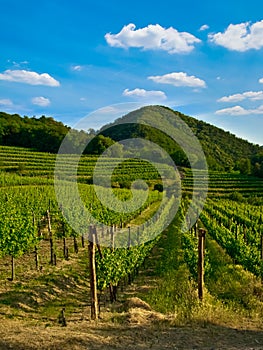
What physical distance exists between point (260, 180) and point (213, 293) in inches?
2163

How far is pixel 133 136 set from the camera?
92562mm

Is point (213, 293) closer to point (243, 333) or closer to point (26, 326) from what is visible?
point (243, 333)

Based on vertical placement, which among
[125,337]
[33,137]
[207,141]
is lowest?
[125,337]

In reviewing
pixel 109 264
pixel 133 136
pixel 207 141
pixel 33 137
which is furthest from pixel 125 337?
pixel 207 141

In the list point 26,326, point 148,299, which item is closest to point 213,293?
point 148,299

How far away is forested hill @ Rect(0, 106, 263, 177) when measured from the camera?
6631 cm

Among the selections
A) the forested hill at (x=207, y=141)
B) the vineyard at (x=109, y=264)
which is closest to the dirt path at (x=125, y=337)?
the vineyard at (x=109, y=264)

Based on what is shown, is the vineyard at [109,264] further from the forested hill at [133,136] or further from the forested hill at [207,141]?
the forested hill at [207,141]

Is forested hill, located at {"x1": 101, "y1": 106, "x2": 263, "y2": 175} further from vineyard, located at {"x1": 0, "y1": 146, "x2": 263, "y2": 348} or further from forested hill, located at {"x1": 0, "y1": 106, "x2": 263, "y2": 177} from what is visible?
vineyard, located at {"x1": 0, "y1": 146, "x2": 263, "y2": 348}

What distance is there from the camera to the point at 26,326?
8.03 meters

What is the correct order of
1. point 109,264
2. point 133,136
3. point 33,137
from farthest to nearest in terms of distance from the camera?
point 133,136 < point 33,137 < point 109,264

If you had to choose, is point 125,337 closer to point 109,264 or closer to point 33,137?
point 109,264

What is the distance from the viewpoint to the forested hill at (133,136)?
66312 millimetres

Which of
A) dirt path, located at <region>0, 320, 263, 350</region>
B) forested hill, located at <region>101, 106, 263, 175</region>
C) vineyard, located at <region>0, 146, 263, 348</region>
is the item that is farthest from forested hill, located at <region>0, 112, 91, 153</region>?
dirt path, located at <region>0, 320, 263, 350</region>
